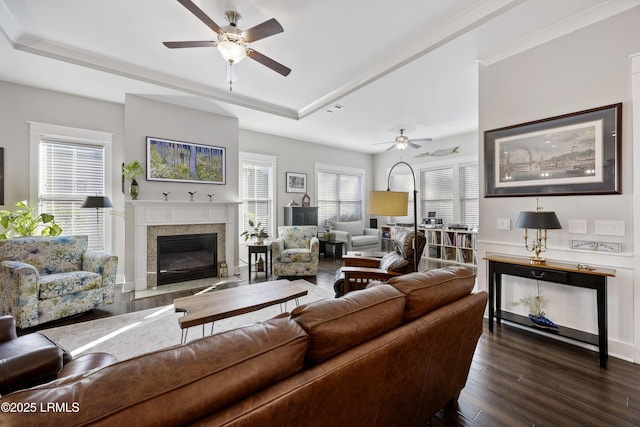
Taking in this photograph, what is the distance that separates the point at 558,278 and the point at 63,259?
5.18 m

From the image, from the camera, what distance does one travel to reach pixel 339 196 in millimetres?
7305

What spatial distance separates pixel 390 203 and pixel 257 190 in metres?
3.65

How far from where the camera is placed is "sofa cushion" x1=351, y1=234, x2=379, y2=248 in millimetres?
6364

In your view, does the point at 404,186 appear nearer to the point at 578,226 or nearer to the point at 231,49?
the point at 578,226

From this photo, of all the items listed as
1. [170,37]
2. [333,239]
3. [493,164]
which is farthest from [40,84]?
[493,164]

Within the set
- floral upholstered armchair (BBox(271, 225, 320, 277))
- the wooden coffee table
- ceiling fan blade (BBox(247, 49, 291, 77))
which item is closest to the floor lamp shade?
the wooden coffee table

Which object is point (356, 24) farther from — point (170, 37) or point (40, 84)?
point (40, 84)

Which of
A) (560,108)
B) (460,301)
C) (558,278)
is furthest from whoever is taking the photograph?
(560,108)

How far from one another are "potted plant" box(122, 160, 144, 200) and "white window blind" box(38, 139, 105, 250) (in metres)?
0.67

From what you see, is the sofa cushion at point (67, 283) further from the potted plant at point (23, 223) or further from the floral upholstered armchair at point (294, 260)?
the floral upholstered armchair at point (294, 260)

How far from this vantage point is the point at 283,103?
4.42 m

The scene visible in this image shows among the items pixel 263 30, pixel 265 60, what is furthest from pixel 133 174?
pixel 263 30

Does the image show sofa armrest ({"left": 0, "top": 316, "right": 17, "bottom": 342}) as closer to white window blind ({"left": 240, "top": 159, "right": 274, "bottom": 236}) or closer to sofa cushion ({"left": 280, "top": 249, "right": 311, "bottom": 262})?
sofa cushion ({"left": 280, "top": 249, "right": 311, "bottom": 262})

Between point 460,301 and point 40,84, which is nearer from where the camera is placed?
point 460,301
